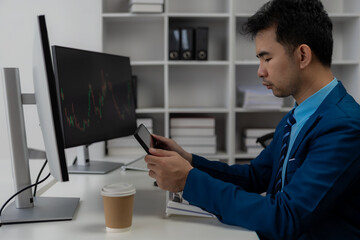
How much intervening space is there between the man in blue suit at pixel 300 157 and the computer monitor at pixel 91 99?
19.5 inches

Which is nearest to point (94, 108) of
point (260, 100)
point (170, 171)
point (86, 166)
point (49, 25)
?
point (86, 166)

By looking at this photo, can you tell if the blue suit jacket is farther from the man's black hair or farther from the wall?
the wall

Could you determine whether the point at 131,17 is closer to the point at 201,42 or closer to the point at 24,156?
the point at 201,42

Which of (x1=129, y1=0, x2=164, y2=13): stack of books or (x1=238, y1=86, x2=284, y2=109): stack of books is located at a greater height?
(x1=129, y1=0, x2=164, y2=13): stack of books

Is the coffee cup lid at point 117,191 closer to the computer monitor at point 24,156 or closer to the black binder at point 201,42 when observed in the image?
the computer monitor at point 24,156

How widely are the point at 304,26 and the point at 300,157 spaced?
14.9 inches

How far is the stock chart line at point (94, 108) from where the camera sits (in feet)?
4.44

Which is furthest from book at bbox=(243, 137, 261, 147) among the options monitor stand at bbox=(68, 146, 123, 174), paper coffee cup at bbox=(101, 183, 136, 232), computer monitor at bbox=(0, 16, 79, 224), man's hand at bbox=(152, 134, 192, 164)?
paper coffee cup at bbox=(101, 183, 136, 232)

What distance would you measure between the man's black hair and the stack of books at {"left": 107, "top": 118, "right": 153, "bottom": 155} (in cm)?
169

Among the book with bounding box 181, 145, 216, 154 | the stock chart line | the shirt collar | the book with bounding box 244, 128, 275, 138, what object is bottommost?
the book with bounding box 181, 145, 216, 154

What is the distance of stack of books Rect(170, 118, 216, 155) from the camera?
8.86ft

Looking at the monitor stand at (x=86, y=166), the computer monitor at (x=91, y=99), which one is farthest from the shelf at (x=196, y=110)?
the monitor stand at (x=86, y=166)

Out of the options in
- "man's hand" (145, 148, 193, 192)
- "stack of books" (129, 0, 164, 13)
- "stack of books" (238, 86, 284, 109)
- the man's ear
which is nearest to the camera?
"man's hand" (145, 148, 193, 192)

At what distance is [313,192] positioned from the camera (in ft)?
2.89
